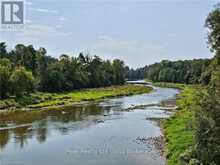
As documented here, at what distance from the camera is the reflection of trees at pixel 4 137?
3274cm

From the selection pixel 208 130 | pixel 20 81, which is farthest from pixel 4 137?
pixel 20 81

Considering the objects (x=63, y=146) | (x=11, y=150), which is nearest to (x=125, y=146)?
(x=63, y=146)

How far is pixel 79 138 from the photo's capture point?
35156mm

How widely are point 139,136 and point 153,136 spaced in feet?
4.38

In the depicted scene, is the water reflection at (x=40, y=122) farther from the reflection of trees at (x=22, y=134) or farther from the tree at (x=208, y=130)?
the tree at (x=208, y=130)

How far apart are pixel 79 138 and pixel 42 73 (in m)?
53.6

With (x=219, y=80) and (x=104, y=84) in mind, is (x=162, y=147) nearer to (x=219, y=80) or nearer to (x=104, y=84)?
(x=219, y=80)

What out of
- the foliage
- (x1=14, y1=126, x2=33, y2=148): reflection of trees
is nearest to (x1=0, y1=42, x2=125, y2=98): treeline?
(x1=14, y1=126, x2=33, y2=148): reflection of trees

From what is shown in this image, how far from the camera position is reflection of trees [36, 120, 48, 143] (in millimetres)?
34875

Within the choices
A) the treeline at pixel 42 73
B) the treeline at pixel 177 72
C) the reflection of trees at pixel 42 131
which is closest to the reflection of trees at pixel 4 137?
the reflection of trees at pixel 42 131

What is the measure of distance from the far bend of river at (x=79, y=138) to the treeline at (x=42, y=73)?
12.9 m

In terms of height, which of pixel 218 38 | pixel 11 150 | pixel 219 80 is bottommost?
pixel 11 150

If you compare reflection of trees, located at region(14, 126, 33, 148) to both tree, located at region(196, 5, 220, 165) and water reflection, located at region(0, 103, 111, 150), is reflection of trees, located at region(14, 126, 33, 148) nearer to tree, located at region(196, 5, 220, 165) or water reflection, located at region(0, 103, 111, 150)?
water reflection, located at region(0, 103, 111, 150)

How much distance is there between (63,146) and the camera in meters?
31.5
